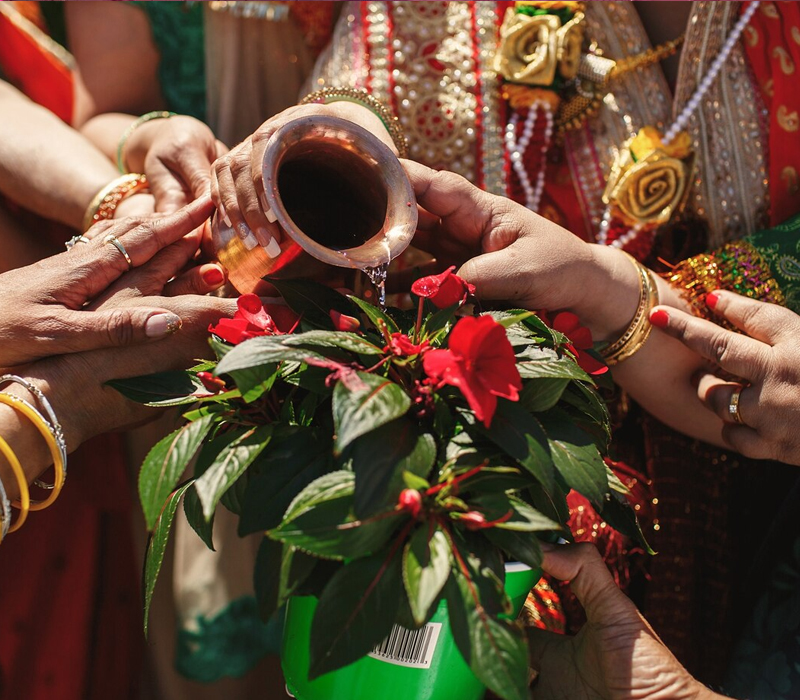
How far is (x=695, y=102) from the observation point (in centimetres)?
120

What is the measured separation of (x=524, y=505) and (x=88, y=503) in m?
0.84

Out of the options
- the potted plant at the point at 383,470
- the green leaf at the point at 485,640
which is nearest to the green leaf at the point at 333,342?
the potted plant at the point at 383,470

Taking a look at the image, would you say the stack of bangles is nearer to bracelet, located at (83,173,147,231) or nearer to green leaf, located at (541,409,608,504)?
bracelet, located at (83,173,147,231)

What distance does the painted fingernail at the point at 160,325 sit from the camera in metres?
0.81

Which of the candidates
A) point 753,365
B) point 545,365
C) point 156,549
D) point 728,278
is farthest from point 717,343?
point 156,549

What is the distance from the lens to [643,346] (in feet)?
3.48

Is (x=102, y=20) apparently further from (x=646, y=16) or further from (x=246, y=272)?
(x=646, y=16)

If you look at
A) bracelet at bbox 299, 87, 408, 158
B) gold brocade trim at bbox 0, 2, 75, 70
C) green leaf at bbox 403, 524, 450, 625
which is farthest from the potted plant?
gold brocade trim at bbox 0, 2, 75, 70

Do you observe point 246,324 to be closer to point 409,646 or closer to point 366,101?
point 409,646

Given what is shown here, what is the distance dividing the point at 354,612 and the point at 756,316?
733 millimetres

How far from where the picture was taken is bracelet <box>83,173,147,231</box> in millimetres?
1144

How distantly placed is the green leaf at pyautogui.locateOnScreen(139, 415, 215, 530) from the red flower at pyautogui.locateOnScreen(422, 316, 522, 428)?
0.22 m

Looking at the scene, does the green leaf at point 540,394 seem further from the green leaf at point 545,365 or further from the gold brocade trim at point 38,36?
the gold brocade trim at point 38,36

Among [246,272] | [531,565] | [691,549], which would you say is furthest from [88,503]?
[691,549]
